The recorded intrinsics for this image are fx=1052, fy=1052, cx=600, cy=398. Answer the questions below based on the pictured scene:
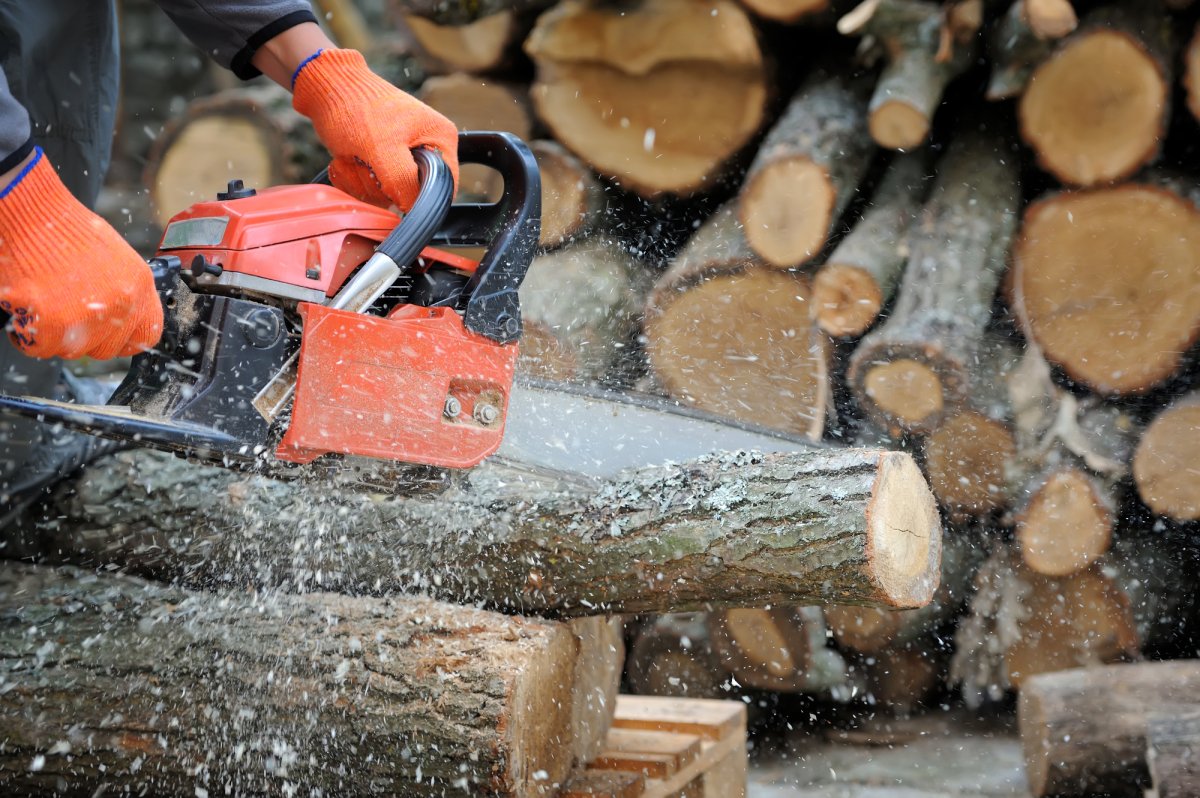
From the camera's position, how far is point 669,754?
2.24 meters

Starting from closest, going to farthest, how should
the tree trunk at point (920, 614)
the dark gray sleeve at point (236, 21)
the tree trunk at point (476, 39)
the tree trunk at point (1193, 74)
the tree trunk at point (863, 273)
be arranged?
1. the dark gray sleeve at point (236, 21)
2. the tree trunk at point (1193, 74)
3. the tree trunk at point (863, 273)
4. the tree trunk at point (920, 614)
5. the tree trunk at point (476, 39)

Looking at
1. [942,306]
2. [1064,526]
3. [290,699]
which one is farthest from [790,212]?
[290,699]

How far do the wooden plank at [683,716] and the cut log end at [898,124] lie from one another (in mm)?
1617

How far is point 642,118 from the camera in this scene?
3309mm

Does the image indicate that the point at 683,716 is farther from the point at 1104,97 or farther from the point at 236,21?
the point at 1104,97

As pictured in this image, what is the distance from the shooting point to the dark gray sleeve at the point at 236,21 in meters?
2.00

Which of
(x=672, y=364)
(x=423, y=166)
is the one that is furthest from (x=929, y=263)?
(x=423, y=166)

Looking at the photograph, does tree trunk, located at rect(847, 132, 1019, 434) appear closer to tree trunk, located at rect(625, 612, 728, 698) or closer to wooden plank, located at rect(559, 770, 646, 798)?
tree trunk, located at rect(625, 612, 728, 698)

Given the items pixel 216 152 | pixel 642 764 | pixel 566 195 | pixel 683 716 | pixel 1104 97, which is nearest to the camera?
pixel 642 764

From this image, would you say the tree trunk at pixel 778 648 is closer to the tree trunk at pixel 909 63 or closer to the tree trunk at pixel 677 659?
the tree trunk at pixel 677 659

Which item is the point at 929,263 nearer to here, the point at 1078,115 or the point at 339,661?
the point at 1078,115

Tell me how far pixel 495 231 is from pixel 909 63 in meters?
1.59

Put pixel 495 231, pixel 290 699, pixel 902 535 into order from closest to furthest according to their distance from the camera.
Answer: pixel 902 535 → pixel 290 699 → pixel 495 231

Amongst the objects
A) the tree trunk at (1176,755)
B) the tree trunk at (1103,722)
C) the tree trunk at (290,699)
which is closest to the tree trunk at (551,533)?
the tree trunk at (290,699)
